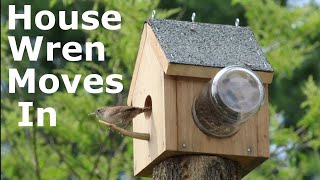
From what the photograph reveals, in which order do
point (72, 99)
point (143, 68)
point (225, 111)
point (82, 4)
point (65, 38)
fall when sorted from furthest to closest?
point (65, 38) → point (82, 4) → point (72, 99) → point (143, 68) → point (225, 111)

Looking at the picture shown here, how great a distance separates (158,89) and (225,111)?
0.40 m

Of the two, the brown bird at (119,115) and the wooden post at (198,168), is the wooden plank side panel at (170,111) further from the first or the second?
the brown bird at (119,115)

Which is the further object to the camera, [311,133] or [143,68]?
[311,133]

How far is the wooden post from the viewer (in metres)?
5.16

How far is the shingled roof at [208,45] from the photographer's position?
17.6 ft

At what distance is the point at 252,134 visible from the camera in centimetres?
540

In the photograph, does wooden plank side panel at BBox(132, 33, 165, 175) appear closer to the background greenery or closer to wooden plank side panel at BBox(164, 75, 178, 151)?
wooden plank side panel at BBox(164, 75, 178, 151)

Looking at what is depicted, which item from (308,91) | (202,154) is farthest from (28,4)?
(202,154)

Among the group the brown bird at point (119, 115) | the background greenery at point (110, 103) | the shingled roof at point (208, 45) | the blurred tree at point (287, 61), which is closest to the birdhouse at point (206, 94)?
the shingled roof at point (208, 45)

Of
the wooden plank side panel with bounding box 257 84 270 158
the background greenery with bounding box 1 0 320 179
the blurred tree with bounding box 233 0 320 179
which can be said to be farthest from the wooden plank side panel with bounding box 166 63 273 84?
the blurred tree with bounding box 233 0 320 179

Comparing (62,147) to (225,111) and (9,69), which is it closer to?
(9,69)

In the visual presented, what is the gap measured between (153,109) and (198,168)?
18.8 inches

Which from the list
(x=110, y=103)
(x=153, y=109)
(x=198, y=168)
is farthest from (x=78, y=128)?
(x=198, y=168)

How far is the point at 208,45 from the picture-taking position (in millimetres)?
5484
